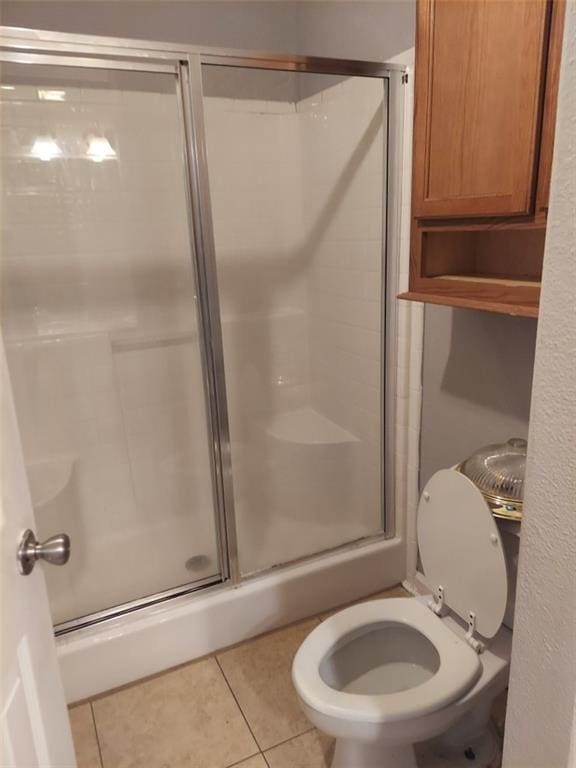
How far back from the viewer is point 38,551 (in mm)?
736

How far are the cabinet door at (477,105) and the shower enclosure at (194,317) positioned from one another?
19.3 inches

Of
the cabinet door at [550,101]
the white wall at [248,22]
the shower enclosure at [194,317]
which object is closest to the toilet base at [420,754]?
the shower enclosure at [194,317]

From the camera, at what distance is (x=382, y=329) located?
1950 mm

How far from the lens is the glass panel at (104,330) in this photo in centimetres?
189

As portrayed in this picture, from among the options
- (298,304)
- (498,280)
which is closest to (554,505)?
(498,280)

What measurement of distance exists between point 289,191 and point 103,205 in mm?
810

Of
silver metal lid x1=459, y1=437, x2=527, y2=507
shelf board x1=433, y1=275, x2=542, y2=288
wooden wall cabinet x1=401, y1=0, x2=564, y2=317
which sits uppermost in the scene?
wooden wall cabinet x1=401, y1=0, x2=564, y2=317

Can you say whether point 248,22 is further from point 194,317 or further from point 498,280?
point 498,280

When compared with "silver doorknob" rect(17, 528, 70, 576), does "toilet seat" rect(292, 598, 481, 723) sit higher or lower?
lower

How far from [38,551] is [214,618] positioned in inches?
45.7

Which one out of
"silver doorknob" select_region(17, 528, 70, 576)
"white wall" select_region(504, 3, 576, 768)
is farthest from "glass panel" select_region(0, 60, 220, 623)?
"white wall" select_region(504, 3, 576, 768)

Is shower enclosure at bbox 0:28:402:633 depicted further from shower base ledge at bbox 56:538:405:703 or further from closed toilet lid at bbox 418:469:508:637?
closed toilet lid at bbox 418:469:508:637

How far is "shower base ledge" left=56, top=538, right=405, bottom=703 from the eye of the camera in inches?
63.7

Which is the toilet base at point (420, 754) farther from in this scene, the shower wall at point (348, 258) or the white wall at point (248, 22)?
the white wall at point (248, 22)
